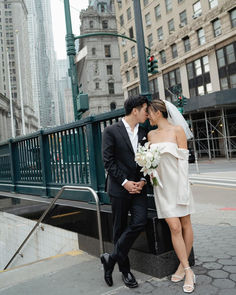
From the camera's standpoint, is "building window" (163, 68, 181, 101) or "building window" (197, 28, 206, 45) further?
"building window" (163, 68, 181, 101)

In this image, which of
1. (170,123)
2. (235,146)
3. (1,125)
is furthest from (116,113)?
(1,125)

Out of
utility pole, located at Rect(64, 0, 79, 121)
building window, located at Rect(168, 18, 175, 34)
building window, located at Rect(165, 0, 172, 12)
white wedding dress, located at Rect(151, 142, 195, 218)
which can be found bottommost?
white wedding dress, located at Rect(151, 142, 195, 218)

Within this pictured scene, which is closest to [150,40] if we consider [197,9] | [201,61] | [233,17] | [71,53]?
[197,9]

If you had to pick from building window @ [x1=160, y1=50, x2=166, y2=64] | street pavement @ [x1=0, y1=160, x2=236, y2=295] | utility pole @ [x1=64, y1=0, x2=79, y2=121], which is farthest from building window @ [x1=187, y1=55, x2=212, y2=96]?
street pavement @ [x1=0, y1=160, x2=236, y2=295]

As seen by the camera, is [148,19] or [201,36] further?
[148,19]

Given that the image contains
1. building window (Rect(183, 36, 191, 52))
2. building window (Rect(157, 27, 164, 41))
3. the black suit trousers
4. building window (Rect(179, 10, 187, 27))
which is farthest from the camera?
building window (Rect(157, 27, 164, 41))

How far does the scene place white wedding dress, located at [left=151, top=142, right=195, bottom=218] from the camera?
10.6 feet

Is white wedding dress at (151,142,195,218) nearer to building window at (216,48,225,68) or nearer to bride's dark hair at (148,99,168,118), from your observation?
bride's dark hair at (148,99,168,118)

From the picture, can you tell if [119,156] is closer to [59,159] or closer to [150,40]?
[59,159]

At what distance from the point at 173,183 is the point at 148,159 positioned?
0.47 m

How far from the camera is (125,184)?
10.5 feet

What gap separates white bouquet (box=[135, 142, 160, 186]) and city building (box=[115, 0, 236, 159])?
71.6ft

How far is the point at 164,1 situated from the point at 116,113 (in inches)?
1308

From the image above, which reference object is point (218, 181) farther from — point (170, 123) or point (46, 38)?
point (46, 38)
